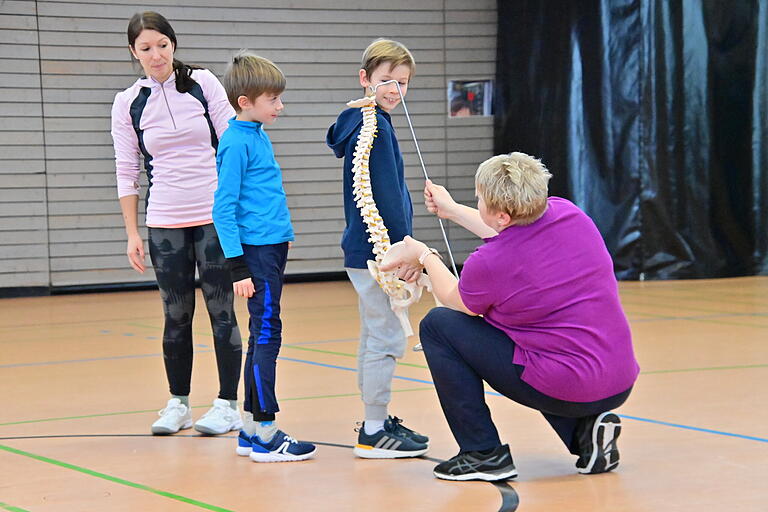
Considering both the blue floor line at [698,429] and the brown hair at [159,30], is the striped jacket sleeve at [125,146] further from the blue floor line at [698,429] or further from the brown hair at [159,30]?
the blue floor line at [698,429]

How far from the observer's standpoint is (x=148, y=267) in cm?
899

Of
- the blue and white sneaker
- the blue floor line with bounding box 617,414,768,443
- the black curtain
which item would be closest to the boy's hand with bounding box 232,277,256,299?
the blue and white sneaker

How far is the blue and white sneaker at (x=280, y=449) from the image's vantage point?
3.04 m

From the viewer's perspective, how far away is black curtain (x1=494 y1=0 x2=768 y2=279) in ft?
28.1

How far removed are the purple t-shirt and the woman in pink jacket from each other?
3.55 ft

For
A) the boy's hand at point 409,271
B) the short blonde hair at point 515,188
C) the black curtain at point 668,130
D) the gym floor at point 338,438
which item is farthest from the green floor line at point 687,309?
the short blonde hair at point 515,188

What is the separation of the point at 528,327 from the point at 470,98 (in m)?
7.50

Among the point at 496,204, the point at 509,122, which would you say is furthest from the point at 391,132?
the point at 509,122

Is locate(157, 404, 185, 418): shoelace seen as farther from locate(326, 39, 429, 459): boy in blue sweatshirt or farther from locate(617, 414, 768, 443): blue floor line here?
locate(617, 414, 768, 443): blue floor line

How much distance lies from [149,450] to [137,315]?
4.02m

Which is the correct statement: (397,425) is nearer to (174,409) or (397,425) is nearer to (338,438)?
(338,438)

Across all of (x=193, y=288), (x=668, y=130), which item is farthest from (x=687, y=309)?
(x=193, y=288)

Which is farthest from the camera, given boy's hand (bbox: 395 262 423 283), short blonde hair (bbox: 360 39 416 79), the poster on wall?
the poster on wall

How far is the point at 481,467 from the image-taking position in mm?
2748
